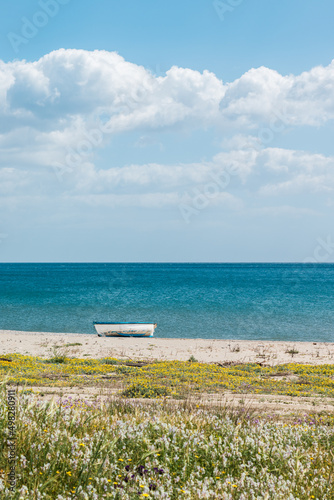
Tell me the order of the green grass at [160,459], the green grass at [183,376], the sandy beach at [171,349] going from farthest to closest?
1. the sandy beach at [171,349]
2. the green grass at [183,376]
3. the green grass at [160,459]

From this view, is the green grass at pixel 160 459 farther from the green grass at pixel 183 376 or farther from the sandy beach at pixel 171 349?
the sandy beach at pixel 171 349

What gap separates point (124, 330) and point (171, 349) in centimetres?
785

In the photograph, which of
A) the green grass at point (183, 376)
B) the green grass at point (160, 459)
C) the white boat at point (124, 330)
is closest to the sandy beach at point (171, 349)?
the white boat at point (124, 330)

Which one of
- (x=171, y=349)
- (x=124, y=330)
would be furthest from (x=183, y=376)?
(x=124, y=330)

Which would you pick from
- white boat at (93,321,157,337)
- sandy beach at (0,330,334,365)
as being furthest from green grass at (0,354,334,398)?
white boat at (93,321,157,337)

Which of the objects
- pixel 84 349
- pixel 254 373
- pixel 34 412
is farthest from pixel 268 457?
pixel 84 349

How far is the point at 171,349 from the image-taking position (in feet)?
93.0

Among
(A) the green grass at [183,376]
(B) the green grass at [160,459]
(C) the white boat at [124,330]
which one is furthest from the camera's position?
(C) the white boat at [124,330]

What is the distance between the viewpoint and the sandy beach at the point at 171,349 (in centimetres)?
2547

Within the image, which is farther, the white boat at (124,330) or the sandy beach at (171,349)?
the white boat at (124,330)

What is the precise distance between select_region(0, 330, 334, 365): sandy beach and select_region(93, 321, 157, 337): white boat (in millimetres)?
1262

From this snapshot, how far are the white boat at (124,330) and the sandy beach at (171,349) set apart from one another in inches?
49.7

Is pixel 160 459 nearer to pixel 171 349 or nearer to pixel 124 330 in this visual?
pixel 171 349

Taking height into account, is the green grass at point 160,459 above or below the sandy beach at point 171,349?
above
